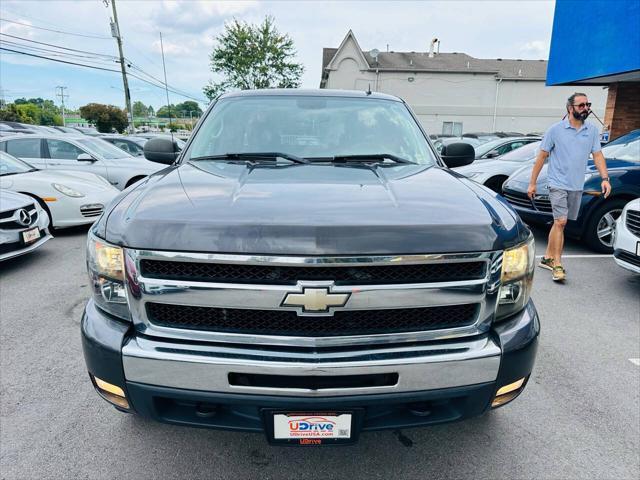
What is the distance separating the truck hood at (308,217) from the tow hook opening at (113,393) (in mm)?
576

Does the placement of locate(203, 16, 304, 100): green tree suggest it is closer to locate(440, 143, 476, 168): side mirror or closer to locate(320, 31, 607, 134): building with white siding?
locate(320, 31, 607, 134): building with white siding

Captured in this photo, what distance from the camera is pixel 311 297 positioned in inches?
61.1

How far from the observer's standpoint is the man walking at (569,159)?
182 inches

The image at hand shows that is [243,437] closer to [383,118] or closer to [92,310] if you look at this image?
[92,310]

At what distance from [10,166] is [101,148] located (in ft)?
9.13

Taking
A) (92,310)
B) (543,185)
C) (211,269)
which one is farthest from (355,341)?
(543,185)

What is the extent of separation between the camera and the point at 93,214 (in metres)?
6.64

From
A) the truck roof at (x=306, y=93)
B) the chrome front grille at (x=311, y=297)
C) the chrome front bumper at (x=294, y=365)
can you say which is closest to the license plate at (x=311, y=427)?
the chrome front bumper at (x=294, y=365)

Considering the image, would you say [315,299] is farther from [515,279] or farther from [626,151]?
[626,151]

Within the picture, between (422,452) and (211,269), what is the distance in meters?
1.48

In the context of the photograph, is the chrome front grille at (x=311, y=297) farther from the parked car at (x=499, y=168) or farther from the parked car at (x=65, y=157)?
the parked car at (x=65, y=157)

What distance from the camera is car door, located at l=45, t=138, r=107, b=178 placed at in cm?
841

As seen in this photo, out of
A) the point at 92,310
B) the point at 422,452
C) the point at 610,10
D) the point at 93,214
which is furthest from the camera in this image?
the point at 610,10

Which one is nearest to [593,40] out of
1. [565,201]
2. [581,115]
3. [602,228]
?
[602,228]
